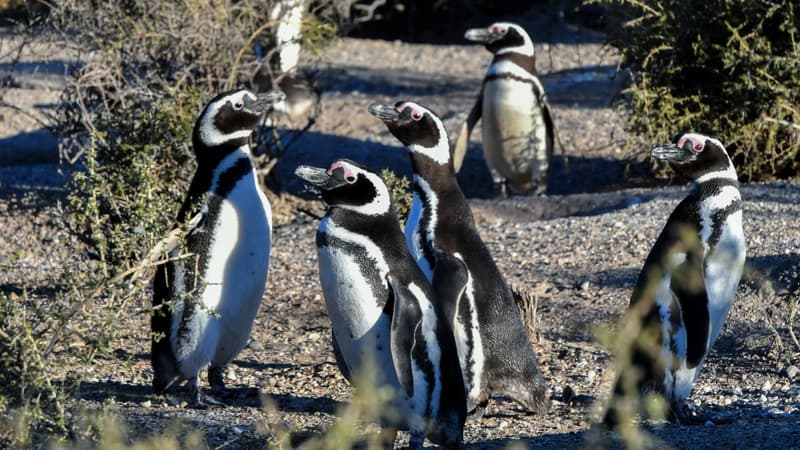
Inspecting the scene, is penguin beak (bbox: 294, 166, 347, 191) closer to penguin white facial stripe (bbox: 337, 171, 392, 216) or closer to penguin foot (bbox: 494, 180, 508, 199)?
penguin white facial stripe (bbox: 337, 171, 392, 216)

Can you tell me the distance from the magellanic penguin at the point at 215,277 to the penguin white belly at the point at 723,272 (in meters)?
1.71

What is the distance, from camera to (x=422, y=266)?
4.76 metres

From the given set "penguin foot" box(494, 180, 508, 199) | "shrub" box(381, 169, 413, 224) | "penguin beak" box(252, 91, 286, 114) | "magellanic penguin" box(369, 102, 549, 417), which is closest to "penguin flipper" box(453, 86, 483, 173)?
"penguin foot" box(494, 180, 508, 199)

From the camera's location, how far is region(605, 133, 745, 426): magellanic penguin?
14.8ft

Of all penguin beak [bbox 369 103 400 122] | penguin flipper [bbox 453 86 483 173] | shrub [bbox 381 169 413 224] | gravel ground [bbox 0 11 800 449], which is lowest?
gravel ground [bbox 0 11 800 449]

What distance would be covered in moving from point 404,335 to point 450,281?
56 centimetres

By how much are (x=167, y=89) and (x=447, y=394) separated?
348 cm

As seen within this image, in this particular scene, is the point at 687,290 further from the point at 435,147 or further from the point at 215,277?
the point at 215,277

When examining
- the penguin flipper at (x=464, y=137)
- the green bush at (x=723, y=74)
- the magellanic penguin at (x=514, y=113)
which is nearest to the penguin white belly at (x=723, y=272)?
the green bush at (x=723, y=74)

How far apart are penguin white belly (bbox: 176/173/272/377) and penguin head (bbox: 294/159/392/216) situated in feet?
2.46

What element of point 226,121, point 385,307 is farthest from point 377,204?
point 226,121

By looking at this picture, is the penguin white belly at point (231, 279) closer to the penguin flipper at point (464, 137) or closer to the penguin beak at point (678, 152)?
the penguin beak at point (678, 152)

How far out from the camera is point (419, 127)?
5020mm

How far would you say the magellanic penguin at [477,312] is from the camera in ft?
15.2
